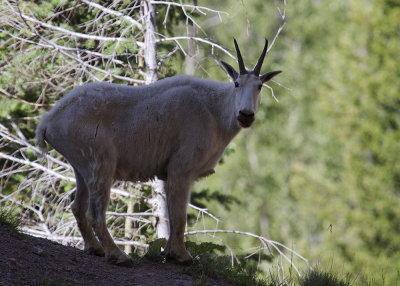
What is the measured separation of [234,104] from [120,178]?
158cm

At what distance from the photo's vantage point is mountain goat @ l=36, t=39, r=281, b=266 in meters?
6.72

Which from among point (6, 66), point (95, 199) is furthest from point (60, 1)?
point (95, 199)

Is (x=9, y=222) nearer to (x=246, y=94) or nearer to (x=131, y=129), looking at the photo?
(x=131, y=129)

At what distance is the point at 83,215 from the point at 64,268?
1034 mm

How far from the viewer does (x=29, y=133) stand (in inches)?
589

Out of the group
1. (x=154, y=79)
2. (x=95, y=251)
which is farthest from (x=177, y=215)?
(x=154, y=79)

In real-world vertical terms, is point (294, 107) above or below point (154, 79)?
below

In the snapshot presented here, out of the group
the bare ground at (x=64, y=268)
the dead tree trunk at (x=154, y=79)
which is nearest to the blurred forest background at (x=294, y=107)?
the dead tree trunk at (x=154, y=79)

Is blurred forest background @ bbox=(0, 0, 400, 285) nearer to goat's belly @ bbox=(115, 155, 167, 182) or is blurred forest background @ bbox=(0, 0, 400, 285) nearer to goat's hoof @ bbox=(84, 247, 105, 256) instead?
goat's belly @ bbox=(115, 155, 167, 182)

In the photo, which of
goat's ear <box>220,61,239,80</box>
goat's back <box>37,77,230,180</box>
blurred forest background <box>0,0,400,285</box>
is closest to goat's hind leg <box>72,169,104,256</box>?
goat's back <box>37,77,230,180</box>

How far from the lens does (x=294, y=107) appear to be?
34.0 meters

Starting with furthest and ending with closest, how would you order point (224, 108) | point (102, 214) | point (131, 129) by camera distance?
point (224, 108) → point (131, 129) → point (102, 214)

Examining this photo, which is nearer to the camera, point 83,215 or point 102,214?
point 102,214

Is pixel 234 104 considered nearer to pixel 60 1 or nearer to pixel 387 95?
pixel 60 1
